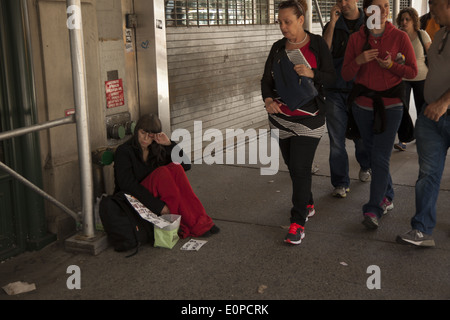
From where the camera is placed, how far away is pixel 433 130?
159 inches

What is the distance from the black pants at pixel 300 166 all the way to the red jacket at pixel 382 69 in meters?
0.66

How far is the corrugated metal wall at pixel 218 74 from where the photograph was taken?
6770mm

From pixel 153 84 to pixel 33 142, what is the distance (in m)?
1.94

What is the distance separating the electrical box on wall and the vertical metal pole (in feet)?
3.63

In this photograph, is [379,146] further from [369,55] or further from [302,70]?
[302,70]

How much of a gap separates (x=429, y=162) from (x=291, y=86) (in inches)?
45.9

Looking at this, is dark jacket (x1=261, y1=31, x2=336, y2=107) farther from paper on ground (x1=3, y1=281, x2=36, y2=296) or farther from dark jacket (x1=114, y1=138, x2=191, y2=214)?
paper on ground (x1=3, y1=281, x2=36, y2=296)

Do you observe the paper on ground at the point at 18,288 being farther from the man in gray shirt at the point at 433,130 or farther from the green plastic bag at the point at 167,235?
the man in gray shirt at the point at 433,130

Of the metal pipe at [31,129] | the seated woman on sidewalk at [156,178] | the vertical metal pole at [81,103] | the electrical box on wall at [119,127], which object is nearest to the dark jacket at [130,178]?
the seated woman on sidewalk at [156,178]

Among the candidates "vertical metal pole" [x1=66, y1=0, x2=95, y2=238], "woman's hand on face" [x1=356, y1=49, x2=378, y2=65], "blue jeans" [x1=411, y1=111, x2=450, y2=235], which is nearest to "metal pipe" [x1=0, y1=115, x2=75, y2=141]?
Answer: "vertical metal pole" [x1=66, y1=0, x2=95, y2=238]

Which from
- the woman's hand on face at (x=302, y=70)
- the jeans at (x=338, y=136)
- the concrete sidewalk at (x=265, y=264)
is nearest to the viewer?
the concrete sidewalk at (x=265, y=264)

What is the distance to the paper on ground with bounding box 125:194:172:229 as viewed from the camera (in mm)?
4254

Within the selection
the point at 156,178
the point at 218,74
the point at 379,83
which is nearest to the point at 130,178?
the point at 156,178
